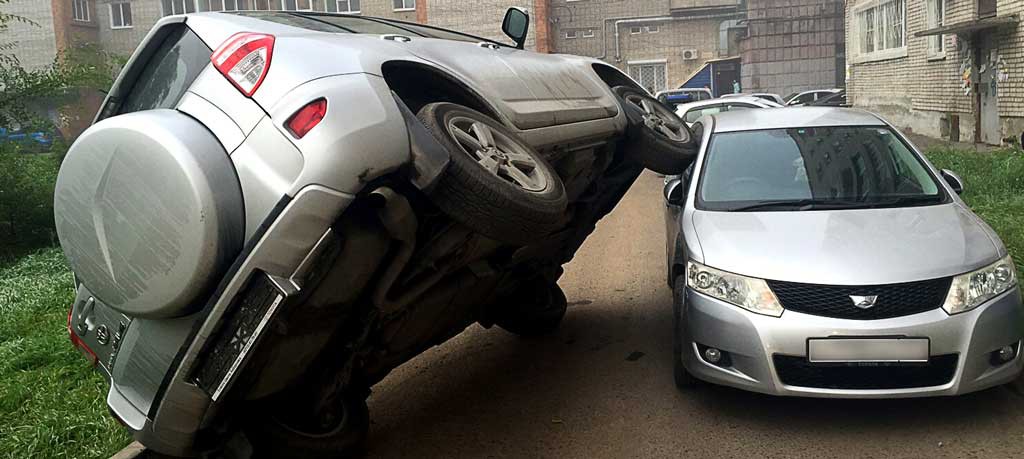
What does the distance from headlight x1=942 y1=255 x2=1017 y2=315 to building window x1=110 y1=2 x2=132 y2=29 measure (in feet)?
157

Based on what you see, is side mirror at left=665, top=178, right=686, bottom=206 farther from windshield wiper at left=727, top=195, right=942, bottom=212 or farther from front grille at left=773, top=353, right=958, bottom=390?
front grille at left=773, top=353, right=958, bottom=390

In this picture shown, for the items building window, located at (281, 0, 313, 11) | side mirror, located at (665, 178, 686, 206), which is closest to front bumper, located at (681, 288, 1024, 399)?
side mirror, located at (665, 178, 686, 206)

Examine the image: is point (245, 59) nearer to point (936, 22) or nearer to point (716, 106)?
point (716, 106)

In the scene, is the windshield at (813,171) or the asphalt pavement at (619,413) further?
the windshield at (813,171)

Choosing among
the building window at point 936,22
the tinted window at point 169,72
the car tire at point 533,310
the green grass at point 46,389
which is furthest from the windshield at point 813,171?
the building window at point 936,22

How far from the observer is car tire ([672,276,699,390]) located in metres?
4.75

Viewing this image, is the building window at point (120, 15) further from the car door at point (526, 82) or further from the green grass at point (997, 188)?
the car door at point (526, 82)

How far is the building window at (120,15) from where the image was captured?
4541 cm

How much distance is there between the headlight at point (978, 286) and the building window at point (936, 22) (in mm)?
18278

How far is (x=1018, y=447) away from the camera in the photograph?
401 cm

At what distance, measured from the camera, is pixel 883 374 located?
13.6 feet

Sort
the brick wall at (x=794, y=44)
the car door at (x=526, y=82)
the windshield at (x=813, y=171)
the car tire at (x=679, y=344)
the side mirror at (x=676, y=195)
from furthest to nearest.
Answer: the brick wall at (x=794, y=44), the side mirror at (x=676, y=195), the windshield at (x=813, y=171), the car tire at (x=679, y=344), the car door at (x=526, y=82)

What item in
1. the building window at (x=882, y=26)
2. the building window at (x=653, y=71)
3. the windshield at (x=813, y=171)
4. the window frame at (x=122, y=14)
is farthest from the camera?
the building window at (x=653, y=71)

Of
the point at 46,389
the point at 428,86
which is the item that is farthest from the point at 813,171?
the point at 46,389
